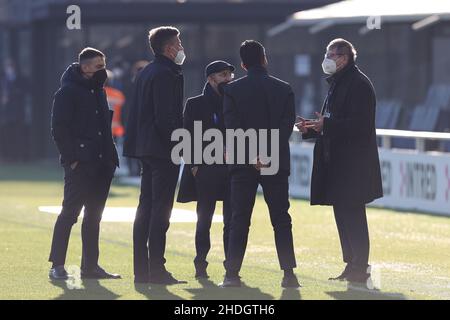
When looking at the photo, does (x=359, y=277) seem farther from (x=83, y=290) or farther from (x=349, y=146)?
(x=83, y=290)

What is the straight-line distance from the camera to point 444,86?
89.8 ft

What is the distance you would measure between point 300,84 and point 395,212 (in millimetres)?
14281

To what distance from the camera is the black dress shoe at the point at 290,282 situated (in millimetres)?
11305

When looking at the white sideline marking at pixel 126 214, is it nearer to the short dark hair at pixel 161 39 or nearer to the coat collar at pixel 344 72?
the coat collar at pixel 344 72

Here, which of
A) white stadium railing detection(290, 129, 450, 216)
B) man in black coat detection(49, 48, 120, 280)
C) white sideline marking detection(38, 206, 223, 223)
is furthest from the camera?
white stadium railing detection(290, 129, 450, 216)

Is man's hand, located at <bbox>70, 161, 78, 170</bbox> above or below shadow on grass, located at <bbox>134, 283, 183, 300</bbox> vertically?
above

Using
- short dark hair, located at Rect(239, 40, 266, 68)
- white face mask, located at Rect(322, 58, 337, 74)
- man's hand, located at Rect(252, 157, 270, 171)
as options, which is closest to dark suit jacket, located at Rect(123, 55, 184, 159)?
short dark hair, located at Rect(239, 40, 266, 68)

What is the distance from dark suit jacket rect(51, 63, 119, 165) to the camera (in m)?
11.8

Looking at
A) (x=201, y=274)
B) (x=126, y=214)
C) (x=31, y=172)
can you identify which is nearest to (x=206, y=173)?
(x=201, y=274)

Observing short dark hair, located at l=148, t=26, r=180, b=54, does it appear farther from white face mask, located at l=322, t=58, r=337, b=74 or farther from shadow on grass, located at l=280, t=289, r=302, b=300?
shadow on grass, located at l=280, t=289, r=302, b=300

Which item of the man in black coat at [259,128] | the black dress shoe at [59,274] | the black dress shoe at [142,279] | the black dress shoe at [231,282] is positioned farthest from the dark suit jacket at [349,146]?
the black dress shoe at [59,274]

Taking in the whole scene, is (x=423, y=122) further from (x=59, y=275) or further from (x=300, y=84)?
(x=59, y=275)

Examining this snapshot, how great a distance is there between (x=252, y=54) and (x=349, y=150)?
110 centimetres

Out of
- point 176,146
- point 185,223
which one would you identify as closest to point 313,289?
point 176,146
